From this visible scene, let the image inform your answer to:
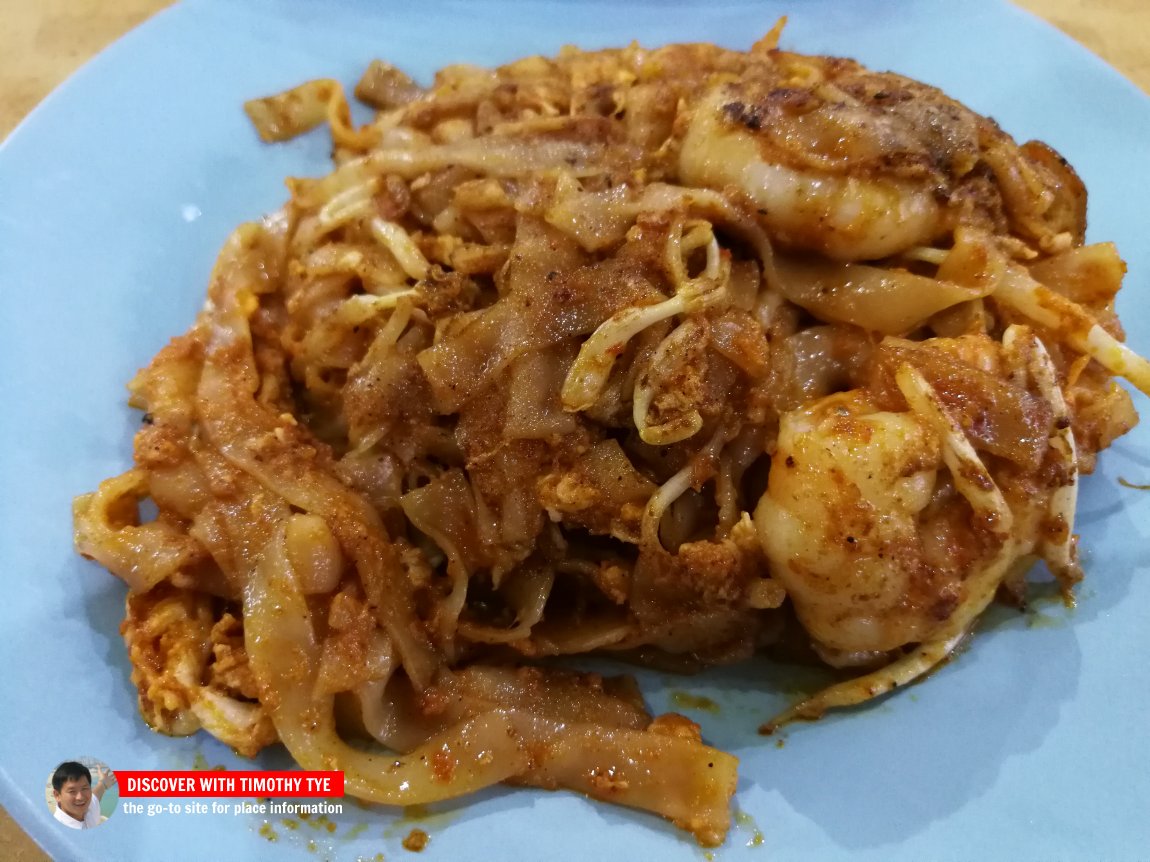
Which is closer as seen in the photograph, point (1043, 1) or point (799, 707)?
point (799, 707)

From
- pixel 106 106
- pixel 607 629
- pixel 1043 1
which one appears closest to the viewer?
pixel 607 629

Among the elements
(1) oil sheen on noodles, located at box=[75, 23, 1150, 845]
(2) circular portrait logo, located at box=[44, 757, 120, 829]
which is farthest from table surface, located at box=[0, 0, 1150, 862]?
(2) circular portrait logo, located at box=[44, 757, 120, 829]

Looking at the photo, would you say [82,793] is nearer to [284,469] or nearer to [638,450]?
[284,469]

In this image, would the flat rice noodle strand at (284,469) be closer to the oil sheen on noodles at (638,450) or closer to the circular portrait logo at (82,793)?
the oil sheen on noodles at (638,450)

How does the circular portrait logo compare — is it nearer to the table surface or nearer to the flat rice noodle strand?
the flat rice noodle strand

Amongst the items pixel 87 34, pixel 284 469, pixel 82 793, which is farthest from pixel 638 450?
pixel 87 34

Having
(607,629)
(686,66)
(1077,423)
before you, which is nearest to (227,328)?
(607,629)

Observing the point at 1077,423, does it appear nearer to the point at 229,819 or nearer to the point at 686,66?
the point at 686,66
